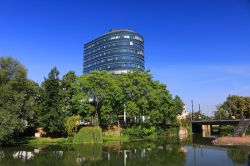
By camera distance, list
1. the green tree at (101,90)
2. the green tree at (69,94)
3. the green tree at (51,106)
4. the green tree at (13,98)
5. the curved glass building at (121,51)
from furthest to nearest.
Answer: the curved glass building at (121,51) < the green tree at (101,90) < the green tree at (69,94) < the green tree at (51,106) < the green tree at (13,98)

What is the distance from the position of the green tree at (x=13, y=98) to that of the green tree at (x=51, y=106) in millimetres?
2516

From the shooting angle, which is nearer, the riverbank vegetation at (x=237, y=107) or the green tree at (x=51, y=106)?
the green tree at (x=51, y=106)

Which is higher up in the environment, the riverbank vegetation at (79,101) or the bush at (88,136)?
the riverbank vegetation at (79,101)

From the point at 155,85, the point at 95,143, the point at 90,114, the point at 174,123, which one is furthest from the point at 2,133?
the point at 174,123

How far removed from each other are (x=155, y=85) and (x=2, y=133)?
37.8 m

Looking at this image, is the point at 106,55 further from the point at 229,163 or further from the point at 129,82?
the point at 229,163

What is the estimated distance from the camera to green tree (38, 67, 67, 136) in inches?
2516

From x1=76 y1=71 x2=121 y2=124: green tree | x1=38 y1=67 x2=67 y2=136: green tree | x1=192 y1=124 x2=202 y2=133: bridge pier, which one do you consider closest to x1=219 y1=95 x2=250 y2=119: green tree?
x1=192 y1=124 x2=202 y2=133: bridge pier

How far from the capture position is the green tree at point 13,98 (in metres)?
52.7

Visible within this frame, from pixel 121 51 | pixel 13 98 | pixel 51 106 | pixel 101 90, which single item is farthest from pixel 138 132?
pixel 121 51

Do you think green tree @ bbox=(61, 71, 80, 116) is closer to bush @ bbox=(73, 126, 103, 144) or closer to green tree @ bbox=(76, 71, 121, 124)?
green tree @ bbox=(76, 71, 121, 124)

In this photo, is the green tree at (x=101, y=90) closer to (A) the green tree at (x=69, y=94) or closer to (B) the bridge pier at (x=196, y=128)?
(A) the green tree at (x=69, y=94)

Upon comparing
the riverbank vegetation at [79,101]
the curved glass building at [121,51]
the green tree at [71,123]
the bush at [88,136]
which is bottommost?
the bush at [88,136]

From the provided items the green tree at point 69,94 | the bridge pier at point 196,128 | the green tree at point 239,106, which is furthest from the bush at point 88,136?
the green tree at point 239,106
